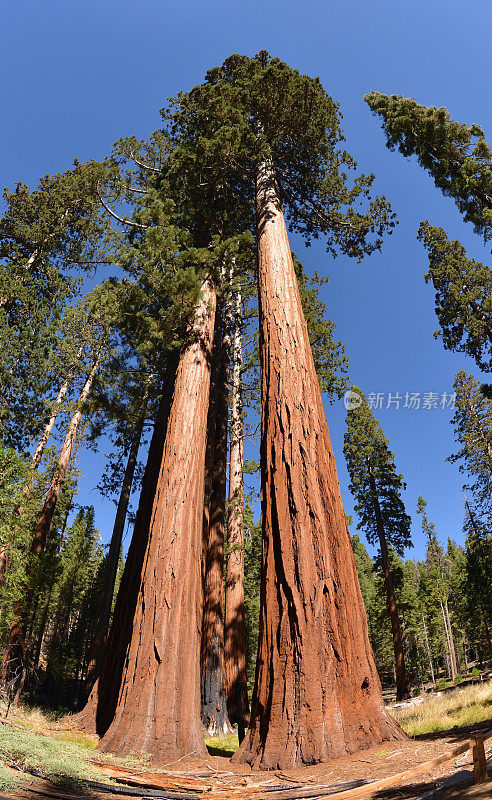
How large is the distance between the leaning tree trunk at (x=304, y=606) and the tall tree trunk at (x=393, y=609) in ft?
50.1

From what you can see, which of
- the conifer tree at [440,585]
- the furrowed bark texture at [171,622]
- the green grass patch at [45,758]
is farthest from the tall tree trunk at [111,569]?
the conifer tree at [440,585]

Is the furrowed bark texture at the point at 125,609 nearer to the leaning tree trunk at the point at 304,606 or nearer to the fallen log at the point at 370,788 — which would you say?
the leaning tree trunk at the point at 304,606

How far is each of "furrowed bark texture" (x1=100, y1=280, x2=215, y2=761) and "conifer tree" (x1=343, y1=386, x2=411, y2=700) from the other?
1549 cm

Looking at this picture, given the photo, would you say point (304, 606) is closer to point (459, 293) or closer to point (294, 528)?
point (294, 528)

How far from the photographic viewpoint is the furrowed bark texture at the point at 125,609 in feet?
26.0

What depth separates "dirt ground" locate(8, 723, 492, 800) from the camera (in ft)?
8.18

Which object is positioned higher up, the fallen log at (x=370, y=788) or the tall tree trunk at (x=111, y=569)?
the tall tree trunk at (x=111, y=569)

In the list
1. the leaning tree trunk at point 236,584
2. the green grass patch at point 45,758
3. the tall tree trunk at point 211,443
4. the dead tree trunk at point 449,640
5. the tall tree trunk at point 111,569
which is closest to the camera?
the green grass patch at point 45,758

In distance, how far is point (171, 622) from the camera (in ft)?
16.1

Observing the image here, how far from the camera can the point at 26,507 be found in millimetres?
14484

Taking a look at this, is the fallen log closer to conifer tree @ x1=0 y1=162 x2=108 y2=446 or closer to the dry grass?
the dry grass

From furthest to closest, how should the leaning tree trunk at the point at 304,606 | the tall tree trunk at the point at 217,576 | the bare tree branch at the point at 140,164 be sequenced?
the bare tree branch at the point at 140,164 → the tall tree trunk at the point at 217,576 → the leaning tree trunk at the point at 304,606

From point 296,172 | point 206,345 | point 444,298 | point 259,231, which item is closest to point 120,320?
point 206,345

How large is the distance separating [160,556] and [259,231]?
6.21 m
